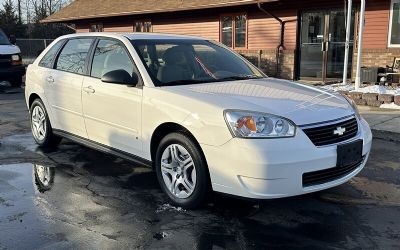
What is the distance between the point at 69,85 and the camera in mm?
5766

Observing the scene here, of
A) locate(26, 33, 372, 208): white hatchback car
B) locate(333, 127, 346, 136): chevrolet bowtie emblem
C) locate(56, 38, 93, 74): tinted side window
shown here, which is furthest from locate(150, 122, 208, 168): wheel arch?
locate(56, 38, 93, 74): tinted side window

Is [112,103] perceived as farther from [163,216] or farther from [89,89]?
[163,216]

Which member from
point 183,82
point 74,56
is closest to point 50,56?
point 74,56

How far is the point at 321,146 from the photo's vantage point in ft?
12.8

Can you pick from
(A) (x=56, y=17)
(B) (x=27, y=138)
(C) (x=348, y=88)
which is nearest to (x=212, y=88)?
(B) (x=27, y=138)

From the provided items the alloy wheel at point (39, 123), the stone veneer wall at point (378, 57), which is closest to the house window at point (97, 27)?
the stone veneer wall at point (378, 57)

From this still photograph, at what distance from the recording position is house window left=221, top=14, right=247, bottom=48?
18.0 meters

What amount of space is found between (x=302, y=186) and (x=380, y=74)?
10132mm

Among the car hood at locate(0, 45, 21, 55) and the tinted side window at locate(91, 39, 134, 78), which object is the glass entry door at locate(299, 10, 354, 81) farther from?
the tinted side window at locate(91, 39, 134, 78)

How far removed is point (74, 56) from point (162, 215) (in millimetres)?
2775

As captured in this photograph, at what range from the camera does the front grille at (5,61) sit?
15.1 meters

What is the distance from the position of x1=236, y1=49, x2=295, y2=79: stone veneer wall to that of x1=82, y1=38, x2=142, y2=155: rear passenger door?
446 inches

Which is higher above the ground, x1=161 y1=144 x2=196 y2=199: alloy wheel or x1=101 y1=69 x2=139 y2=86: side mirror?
x1=101 y1=69 x2=139 y2=86: side mirror

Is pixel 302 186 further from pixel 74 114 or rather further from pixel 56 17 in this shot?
pixel 56 17
